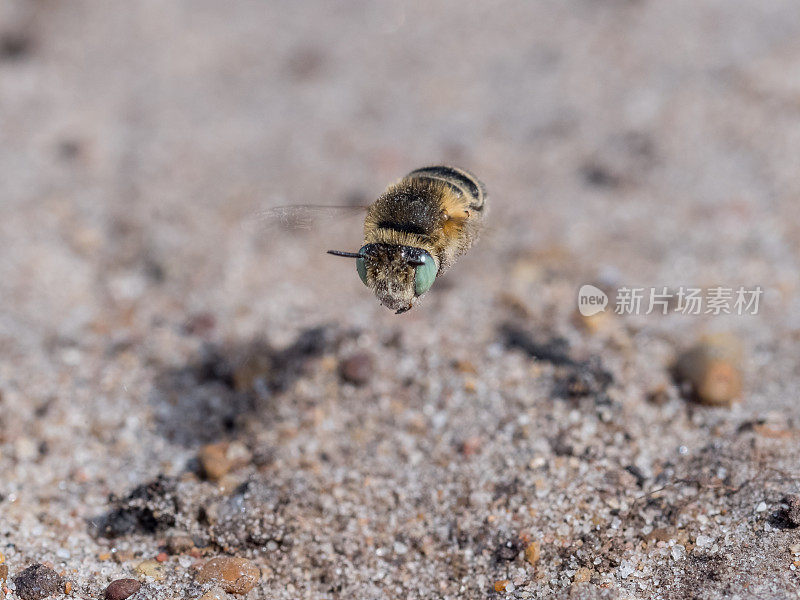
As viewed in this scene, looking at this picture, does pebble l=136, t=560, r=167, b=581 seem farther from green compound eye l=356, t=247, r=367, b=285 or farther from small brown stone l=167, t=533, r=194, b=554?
green compound eye l=356, t=247, r=367, b=285

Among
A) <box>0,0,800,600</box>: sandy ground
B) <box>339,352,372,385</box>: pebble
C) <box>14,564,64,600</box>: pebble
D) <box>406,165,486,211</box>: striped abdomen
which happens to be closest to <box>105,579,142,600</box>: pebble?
<box>0,0,800,600</box>: sandy ground

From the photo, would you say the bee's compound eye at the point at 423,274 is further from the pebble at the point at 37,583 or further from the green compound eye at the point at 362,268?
the pebble at the point at 37,583

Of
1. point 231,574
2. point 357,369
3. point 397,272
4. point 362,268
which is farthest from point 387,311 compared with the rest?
point 231,574

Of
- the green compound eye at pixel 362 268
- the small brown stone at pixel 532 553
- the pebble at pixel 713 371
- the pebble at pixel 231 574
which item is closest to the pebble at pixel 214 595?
the pebble at pixel 231 574

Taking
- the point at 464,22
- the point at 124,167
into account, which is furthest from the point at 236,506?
the point at 464,22

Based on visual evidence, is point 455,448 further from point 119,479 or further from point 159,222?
point 159,222

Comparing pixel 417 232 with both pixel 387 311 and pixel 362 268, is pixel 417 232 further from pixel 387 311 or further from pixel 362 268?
pixel 387 311

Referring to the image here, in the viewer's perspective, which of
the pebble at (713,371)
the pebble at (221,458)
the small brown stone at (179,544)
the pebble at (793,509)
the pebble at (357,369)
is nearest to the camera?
the pebble at (793,509)
